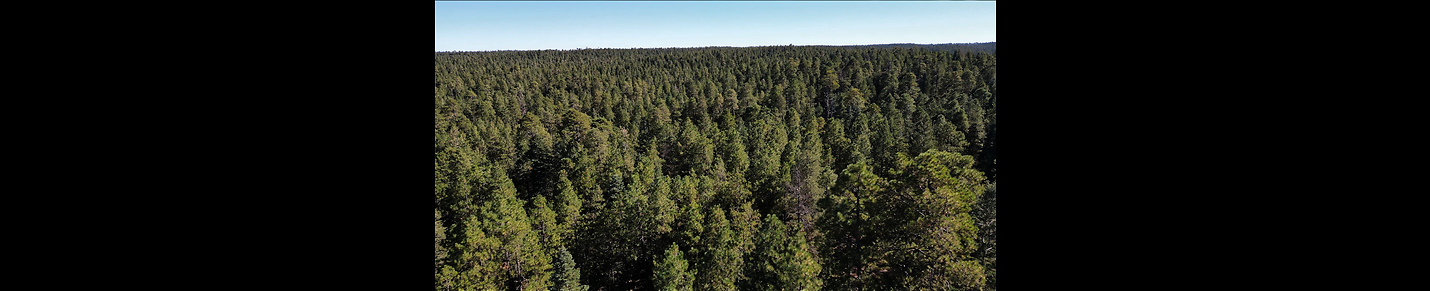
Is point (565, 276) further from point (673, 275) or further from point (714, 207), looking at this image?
point (714, 207)

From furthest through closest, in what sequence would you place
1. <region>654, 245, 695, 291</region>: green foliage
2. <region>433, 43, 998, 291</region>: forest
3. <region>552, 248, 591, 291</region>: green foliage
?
1. <region>552, 248, 591, 291</region>: green foliage
2. <region>654, 245, 695, 291</region>: green foliage
3. <region>433, 43, 998, 291</region>: forest

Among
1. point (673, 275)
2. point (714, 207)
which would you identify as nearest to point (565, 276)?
point (673, 275)

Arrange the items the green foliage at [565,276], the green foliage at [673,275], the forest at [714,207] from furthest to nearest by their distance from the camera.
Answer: the green foliage at [565,276] < the green foliage at [673,275] < the forest at [714,207]

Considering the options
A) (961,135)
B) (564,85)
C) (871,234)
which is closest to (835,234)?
(871,234)

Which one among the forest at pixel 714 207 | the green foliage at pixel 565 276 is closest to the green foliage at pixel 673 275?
the forest at pixel 714 207

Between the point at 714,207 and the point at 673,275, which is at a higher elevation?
the point at 714,207

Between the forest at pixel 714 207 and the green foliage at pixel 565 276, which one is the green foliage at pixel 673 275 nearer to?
the forest at pixel 714 207

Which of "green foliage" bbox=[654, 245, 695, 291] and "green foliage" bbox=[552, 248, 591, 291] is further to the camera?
"green foliage" bbox=[552, 248, 591, 291]

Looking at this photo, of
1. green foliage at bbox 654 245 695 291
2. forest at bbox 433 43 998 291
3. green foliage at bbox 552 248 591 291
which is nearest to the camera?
forest at bbox 433 43 998 291

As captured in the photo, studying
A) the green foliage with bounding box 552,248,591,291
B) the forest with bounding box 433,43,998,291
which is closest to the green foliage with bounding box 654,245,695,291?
the forest with bounding box 433,43,998,291

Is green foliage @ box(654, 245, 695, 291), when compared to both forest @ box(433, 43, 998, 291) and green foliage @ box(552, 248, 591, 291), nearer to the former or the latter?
forest @ box(433, 43, 998, 291)
